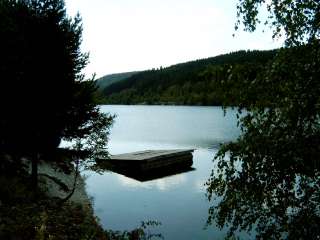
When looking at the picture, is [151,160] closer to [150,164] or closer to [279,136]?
[150,164]

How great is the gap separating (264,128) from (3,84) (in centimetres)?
1444

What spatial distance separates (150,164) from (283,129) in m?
30.3

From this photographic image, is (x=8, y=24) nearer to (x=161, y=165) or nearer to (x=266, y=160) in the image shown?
(x=266, y=160)

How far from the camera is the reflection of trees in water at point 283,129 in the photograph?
17.4 feet

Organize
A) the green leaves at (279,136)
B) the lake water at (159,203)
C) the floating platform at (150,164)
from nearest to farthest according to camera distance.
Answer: the green leaves at (279,136) < the lake water at (159,203) < the floating platform at (150,164)

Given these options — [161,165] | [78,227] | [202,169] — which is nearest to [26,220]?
[78,227]

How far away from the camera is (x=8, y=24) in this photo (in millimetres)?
15945

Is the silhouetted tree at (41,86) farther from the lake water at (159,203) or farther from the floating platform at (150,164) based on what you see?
the floating platform at (150,164)

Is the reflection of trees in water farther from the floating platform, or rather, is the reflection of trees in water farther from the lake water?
the floating platform

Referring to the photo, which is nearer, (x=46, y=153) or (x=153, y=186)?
(x=46, y=153)

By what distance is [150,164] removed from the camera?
35.5 m

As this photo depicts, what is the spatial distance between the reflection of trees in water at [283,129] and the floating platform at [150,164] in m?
28.9

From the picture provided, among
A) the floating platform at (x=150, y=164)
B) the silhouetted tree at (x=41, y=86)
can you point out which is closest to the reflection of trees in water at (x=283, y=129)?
the silhouetted tree at (x=41, y=86)

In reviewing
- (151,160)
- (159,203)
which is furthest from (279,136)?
(151,160)
